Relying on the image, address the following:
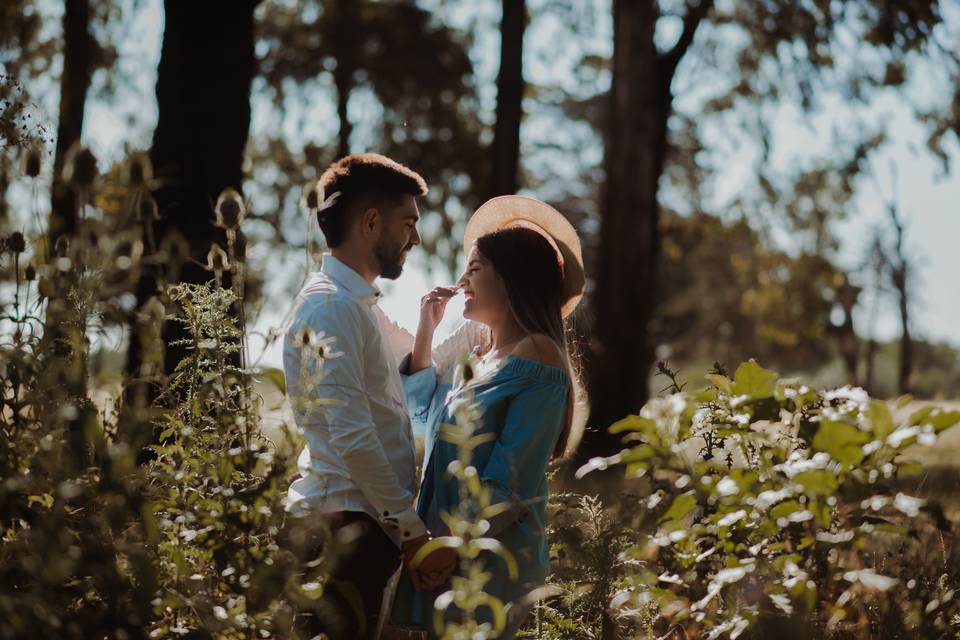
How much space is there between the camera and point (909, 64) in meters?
14.4

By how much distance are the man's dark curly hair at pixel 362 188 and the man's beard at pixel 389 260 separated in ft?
0.49

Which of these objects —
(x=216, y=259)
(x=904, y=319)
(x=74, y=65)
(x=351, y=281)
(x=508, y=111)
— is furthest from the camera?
(x=904, y=319)

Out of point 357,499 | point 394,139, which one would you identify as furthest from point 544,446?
point 394,139

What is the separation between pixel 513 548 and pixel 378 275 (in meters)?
1.11

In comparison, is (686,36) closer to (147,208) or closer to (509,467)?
(509,467)

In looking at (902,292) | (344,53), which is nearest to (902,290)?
(902,292)

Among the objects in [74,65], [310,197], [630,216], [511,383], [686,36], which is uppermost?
[686,36]

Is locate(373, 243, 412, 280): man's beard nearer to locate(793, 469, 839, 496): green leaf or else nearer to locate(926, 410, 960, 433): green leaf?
locate(793, 469, 839, 496): green leaf

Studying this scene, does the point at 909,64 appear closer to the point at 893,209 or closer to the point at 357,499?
the point at 357,499

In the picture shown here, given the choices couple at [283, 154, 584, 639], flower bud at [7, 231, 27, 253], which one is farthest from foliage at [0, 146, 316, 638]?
couple at [283, 154, 584, 639]

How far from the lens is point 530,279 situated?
3533 millimetres

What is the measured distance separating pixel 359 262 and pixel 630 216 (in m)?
8.90

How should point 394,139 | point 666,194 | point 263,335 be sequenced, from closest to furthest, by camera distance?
point 263,335 < point 394,139 < point 666,194

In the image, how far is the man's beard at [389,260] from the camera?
11.9ft
